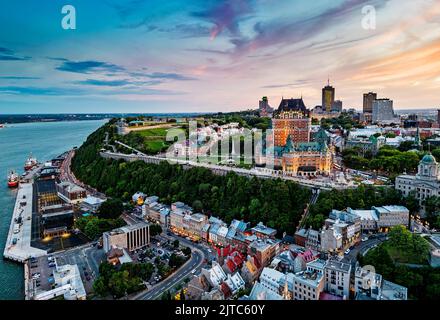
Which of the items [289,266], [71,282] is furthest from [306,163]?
[71,282]

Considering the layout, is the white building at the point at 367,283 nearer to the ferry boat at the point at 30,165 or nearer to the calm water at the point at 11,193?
the calm water at the point at 11,193

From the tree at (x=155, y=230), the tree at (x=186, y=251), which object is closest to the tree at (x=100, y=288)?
the tree at (x=186, y=251)

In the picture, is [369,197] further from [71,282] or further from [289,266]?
[71,282]

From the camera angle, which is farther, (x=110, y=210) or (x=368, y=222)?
(x=110, y=210)

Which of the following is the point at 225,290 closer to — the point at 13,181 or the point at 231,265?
the point at 231,265

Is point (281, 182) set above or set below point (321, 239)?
above

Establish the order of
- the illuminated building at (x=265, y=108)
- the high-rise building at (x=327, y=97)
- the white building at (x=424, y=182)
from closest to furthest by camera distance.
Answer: the white building at (x=424, y=182) → the illuminated building at (x=265, y=108) → the high-rise building at (x=327, y=97)

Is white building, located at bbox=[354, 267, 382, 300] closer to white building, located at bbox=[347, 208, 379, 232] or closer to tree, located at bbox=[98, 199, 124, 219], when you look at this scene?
white building, located at bbox=[347, 208, 379, 232]

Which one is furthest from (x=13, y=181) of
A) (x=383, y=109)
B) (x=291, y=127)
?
(x=383, y=109)

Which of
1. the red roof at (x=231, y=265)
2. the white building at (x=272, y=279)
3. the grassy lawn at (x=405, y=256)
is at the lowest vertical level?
the red roof at (x=231, y=265)
